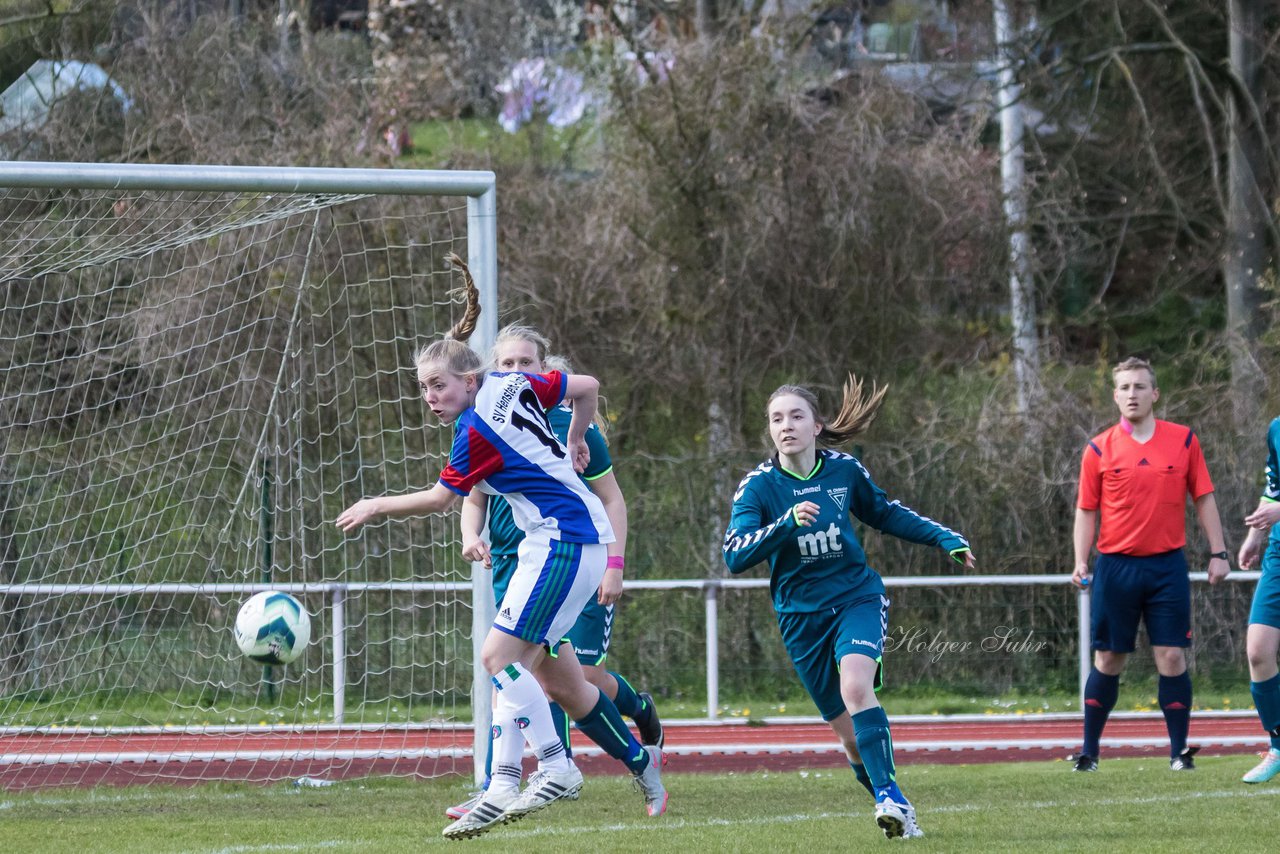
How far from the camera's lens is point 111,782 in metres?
7.62

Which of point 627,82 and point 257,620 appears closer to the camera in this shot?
point 257,620

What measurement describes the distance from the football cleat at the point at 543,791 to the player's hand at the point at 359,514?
3.38ft

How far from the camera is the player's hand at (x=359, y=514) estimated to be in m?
4.68

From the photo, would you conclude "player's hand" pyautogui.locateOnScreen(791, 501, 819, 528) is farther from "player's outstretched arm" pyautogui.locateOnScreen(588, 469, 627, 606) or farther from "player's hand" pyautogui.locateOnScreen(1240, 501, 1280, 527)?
"player's hand" pyautogui.locateOnScreen(1240, 501, 1280, 527)

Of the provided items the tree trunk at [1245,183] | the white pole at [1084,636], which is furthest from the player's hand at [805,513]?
the tree trunk at [1245,183]

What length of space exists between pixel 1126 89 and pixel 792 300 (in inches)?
258

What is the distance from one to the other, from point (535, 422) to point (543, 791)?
4.03 ft

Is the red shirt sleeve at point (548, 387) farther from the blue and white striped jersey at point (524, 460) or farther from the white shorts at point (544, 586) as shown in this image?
the white shorts at point (544, 586)

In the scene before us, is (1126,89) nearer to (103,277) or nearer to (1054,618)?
(1054,618)

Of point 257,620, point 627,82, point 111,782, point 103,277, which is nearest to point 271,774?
point 111,782

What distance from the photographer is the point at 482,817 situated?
4.64 m

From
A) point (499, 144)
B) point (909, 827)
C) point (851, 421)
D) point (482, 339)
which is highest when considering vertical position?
point (499, 144)

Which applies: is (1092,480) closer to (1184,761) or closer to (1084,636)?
(1184,761)

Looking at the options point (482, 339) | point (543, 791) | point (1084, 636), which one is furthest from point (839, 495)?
point (1084, 636)
